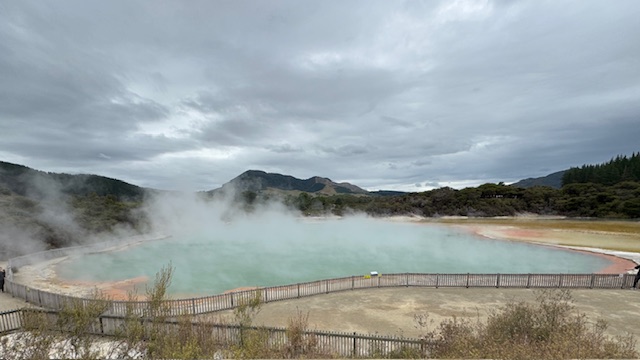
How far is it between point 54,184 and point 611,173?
165974 millimetres

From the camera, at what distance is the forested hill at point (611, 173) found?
332 feet

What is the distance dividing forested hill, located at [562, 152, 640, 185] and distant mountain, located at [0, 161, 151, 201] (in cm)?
15010

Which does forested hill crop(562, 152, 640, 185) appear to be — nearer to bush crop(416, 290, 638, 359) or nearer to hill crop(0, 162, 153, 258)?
bush crop(416, 290, 638, 359)

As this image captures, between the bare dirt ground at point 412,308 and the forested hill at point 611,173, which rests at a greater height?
the forested hill at point 611,173

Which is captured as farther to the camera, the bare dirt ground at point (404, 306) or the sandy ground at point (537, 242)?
the sandy ground at point (537, 242)

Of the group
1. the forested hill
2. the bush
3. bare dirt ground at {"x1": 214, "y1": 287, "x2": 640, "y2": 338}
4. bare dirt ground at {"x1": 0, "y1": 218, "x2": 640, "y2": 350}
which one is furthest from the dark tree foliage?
the bush

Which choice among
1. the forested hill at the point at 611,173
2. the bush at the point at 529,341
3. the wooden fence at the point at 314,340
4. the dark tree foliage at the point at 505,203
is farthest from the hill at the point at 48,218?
the forested hill at the point at 611,173

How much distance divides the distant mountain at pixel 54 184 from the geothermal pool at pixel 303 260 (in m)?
32.9

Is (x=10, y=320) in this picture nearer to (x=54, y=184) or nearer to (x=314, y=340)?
(x=314, y=340)

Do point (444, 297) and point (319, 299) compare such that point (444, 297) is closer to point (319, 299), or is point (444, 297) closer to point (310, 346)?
point (319, 299)

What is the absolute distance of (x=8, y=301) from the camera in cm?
1741

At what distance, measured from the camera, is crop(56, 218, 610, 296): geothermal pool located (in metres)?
25.4

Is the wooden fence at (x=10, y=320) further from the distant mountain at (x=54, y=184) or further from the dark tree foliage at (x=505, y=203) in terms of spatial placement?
the dark tree foliage at (x=505, y=203)

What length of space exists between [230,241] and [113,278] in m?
21.2
